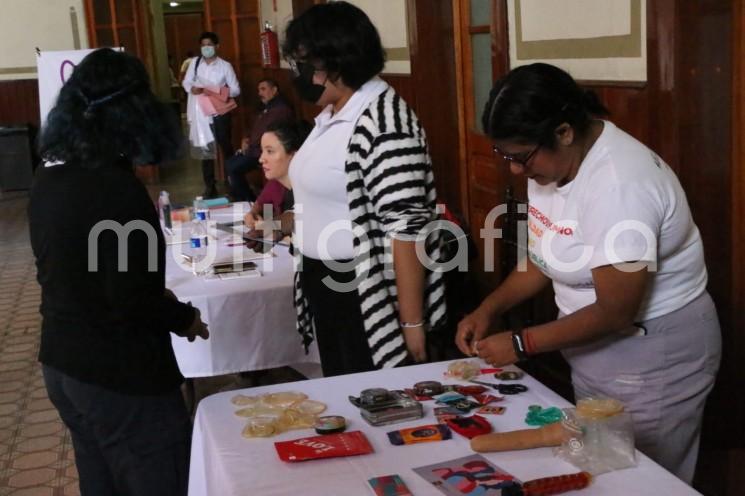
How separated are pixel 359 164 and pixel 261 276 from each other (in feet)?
3.79

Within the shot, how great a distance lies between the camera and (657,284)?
1851 mm

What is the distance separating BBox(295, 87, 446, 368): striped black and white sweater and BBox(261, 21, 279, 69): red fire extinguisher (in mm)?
7842

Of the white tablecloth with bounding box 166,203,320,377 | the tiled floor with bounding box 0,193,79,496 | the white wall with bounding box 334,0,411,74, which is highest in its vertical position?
the white wall with bounding box 334,0,411,74

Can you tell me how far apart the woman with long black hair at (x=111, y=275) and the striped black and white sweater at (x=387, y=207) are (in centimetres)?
46

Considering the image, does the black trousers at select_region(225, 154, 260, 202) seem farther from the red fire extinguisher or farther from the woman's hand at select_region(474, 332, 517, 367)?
the woman's hand at select_region(474, 332, 517, 367)

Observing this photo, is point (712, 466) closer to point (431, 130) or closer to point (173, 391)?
point (173, 391)

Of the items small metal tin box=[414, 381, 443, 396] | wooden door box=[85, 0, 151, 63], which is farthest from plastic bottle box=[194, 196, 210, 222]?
wooden door box=[85, 0, 151, 63]

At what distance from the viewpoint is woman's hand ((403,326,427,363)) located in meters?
2.37

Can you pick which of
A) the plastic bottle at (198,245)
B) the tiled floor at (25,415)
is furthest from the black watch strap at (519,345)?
the tiled floor at (25,415)

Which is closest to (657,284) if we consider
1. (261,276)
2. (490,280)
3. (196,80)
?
(261,276)

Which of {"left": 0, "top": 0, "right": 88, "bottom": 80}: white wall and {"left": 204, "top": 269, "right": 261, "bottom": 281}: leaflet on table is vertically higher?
{"left": 0, "top": 0, "right": 88, "bottom": 80}: white wall

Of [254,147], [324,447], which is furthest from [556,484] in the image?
[254,147]

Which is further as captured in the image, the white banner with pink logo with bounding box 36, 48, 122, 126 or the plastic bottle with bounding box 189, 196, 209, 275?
the white banner with pink logo with bounding box 36, 48, 122, 126

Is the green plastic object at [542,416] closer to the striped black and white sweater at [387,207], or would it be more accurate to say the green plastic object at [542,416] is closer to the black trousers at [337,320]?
the striped black and white sweater at [387,207]
